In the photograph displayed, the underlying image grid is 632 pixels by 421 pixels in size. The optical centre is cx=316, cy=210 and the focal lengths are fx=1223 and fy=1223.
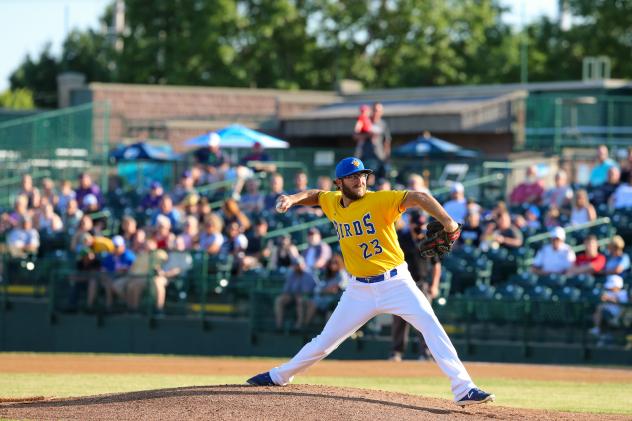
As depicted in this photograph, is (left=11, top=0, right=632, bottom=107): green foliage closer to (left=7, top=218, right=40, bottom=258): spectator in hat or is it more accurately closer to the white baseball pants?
(left=7, top=218, right=40, bottom=258): spectator in hat

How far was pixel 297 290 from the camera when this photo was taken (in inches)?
744

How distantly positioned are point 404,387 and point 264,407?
4.24 m

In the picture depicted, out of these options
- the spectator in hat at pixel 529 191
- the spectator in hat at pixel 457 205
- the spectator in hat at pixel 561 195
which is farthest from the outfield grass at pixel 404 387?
the spectator in hat at pixel 529 191

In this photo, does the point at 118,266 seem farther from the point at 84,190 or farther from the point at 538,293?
the point at 538,293

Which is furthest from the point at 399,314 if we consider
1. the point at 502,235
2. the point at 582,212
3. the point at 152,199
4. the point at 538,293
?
the point at 152,199

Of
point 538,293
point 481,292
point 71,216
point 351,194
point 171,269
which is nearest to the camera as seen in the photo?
point 351,194

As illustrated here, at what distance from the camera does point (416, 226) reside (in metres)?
15.5

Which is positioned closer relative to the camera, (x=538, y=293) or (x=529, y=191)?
(x=538, y=293)

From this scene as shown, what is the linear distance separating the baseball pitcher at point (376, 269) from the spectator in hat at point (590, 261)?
8.68m

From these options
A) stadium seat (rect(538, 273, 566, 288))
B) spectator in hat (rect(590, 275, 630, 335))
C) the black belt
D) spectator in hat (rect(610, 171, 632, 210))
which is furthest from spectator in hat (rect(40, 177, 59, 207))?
the black belt

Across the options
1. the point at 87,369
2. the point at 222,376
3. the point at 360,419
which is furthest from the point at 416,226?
the point at 360,419

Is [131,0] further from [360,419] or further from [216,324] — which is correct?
[360,419]

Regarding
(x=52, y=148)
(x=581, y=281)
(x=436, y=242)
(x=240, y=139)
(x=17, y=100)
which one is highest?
(x=17, y=100)

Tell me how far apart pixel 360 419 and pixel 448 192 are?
13373 mm
